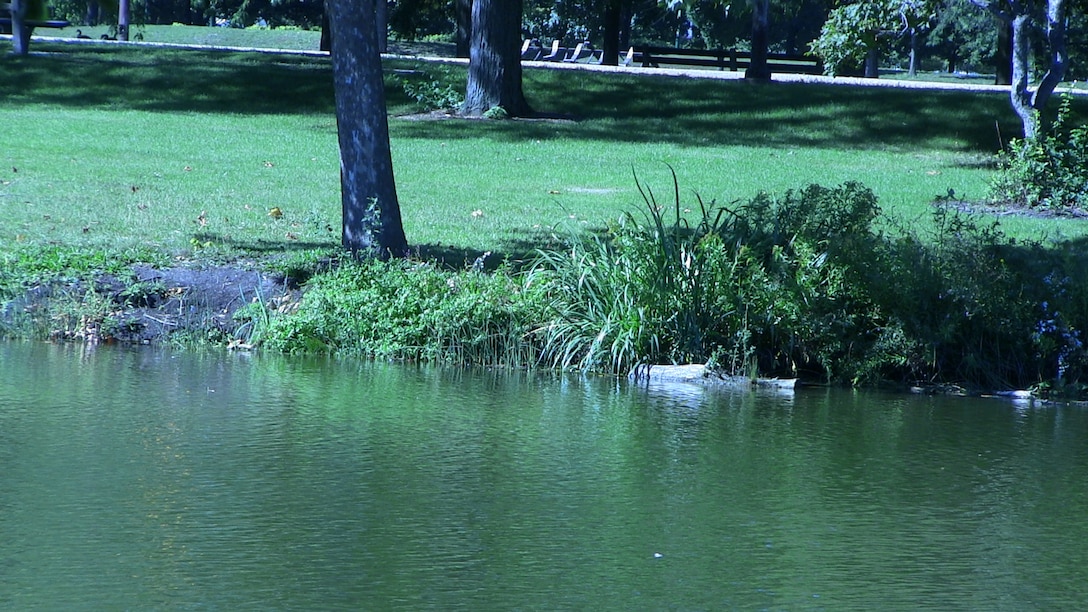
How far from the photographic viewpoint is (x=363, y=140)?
42.7ft

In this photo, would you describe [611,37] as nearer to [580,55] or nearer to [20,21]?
[580,55]

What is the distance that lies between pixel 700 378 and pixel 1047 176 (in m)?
8.40

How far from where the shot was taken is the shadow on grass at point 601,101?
2289cm

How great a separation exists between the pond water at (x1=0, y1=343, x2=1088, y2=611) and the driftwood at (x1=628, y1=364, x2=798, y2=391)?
0.28 meters

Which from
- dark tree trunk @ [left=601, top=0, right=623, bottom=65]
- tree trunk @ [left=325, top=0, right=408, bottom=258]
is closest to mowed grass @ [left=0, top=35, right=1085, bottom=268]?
tree trunk @ [left=325, top=0, right=408, bottom=258]

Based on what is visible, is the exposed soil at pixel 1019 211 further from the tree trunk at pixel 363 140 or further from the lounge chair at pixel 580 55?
the lounge chair at pixel 580 55

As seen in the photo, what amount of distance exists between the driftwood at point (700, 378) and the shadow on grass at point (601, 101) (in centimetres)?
1150

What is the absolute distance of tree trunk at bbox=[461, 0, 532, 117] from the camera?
76.4ft

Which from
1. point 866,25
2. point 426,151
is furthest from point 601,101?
point 866,25

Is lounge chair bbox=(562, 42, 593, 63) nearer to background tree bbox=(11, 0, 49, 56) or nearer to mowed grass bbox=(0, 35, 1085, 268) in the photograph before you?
mowed grass bbox=(0, 35, 1085, 268)

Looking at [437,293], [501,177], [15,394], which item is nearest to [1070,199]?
[501,177]

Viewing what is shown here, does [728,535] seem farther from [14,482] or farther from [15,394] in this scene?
[15,394]

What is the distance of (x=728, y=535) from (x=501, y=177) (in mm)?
12281

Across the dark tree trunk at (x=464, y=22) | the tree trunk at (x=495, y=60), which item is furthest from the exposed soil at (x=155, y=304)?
the dark tree trunk at (x=464, y=22)
